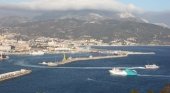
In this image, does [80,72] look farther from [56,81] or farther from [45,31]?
[45,31]

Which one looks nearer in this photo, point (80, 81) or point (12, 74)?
point (80, 81)

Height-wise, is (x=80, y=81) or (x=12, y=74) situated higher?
(x=12, y=74)

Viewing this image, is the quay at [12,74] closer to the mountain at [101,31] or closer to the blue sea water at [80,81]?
the blue sea water at [80,81]

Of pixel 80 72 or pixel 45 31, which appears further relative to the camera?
pixel 45 31

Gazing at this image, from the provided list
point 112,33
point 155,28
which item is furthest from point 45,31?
point 155,28

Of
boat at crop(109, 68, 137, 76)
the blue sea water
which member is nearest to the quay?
the blue sea water

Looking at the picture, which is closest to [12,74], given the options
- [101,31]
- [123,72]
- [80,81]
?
[80,81]

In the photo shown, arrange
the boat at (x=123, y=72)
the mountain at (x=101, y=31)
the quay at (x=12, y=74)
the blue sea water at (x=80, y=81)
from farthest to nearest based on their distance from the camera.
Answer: the mountain at (x=101, y=31) < the boat at (x=123, y=72) < the quay at (x=12, y=74) < the blue sea water at (x=80, y=81)

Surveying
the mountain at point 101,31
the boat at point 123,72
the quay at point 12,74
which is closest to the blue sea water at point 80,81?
the boat at point 123,72

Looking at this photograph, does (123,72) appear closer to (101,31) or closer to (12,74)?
(12,74)

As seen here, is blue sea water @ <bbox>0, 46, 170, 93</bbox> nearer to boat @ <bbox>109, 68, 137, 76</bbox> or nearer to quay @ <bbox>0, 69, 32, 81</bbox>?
boat @ <bbox>109, 68, 137, 76</bbox>

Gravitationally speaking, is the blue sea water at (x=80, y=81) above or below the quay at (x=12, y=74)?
below
